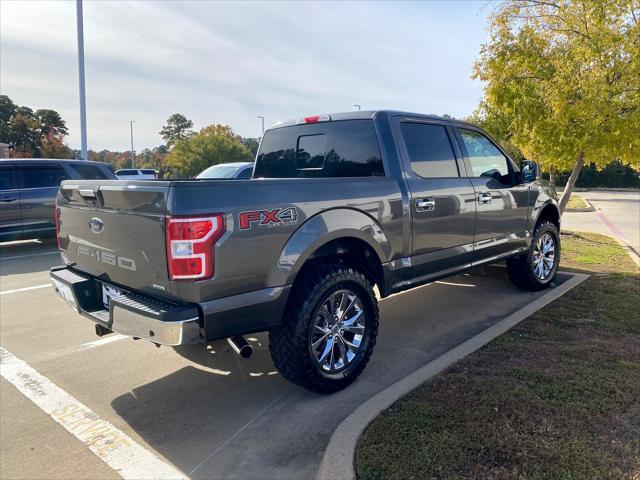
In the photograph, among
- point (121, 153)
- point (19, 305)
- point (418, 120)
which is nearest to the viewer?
point (418, 120)

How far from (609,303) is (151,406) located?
4.81 metres

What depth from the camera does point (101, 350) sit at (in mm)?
4492

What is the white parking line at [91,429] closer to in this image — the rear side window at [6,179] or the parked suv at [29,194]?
the parked suv at [29,194]

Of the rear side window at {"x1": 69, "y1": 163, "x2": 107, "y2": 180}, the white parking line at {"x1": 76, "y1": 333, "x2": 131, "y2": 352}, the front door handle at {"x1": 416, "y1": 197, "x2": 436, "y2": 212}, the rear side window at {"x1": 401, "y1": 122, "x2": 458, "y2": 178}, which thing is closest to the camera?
the front door handle at {"x1": 416, "y1": 197, "x2": 436, "y2": 212}

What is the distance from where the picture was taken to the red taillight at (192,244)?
271 centimetres

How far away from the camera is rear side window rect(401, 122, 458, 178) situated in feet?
14.1

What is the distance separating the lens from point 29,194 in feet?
30.9

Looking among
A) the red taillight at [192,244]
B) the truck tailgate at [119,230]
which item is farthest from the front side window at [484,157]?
the truck tailgate at [119,230]

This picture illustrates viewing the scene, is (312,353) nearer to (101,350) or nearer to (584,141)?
(101,350)

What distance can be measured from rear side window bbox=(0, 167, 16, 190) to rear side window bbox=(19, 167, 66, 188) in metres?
0.18

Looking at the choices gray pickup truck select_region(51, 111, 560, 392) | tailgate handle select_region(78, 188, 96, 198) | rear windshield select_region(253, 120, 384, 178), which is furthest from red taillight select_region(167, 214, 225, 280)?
rear windshield select_region(253, 120, 384, 178)

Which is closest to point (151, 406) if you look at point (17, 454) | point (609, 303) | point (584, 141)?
point (17, 454)

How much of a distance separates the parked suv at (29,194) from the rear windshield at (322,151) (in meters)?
6.54

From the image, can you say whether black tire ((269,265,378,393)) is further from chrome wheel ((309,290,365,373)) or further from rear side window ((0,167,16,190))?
rear side window ((0,167,16,190))
